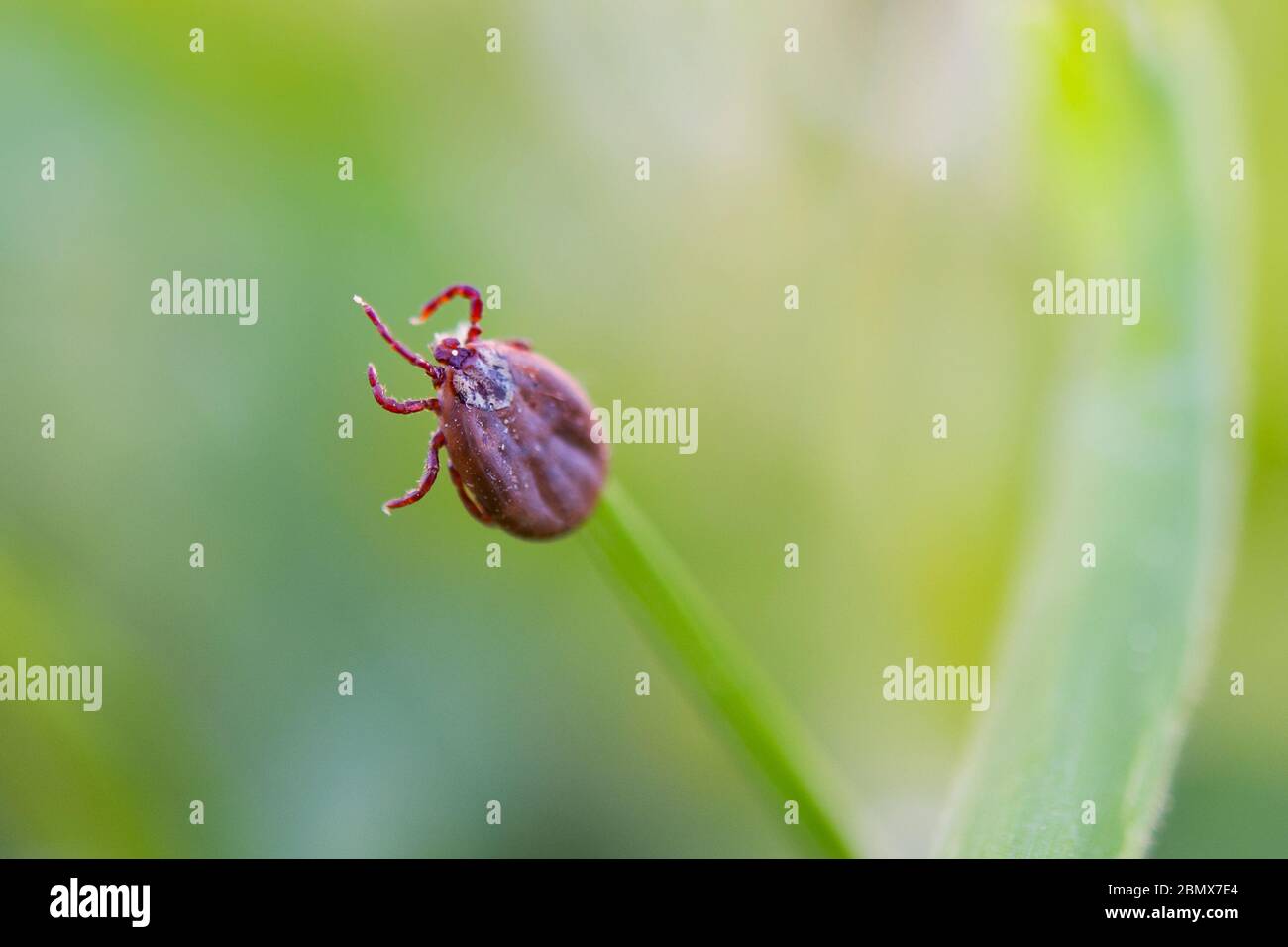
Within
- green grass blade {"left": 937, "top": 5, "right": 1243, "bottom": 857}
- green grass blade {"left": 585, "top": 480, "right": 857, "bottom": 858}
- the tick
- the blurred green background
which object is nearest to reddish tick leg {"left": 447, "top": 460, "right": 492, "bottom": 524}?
the tick

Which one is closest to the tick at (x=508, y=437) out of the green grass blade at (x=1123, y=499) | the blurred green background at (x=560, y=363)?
the green grass blade at (x=1123, y=499)

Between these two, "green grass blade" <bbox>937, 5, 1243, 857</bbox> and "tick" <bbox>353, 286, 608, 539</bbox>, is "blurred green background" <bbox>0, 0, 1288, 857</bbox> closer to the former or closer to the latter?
"green grass blade" <bbox>937, 5, 1243, 857</bbox>

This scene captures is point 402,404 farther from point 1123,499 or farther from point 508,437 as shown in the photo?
point 1123,499
